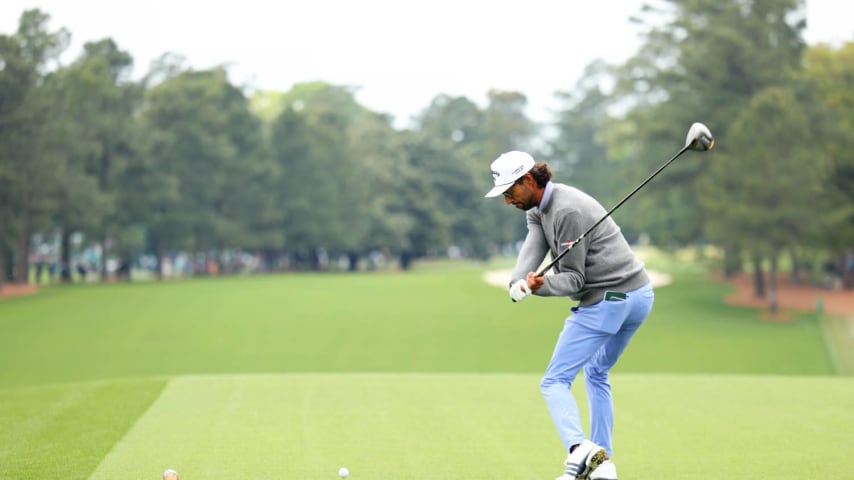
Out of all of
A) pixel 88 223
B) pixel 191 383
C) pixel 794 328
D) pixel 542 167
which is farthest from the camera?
pixel 88 223

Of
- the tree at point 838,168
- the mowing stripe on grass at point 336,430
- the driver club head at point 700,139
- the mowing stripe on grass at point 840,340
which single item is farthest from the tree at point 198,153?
the driver club head at point 700,139

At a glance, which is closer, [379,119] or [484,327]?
[484,327]

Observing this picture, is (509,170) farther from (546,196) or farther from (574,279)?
(574,279)

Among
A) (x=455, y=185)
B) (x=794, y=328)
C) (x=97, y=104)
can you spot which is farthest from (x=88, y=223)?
(x=455, y=185)

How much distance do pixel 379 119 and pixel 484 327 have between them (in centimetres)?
6222

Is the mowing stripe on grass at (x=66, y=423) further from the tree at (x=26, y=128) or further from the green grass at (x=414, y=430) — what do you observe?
the tree at (x=26, y=128)

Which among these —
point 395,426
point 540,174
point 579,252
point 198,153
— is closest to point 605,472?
point 579,252

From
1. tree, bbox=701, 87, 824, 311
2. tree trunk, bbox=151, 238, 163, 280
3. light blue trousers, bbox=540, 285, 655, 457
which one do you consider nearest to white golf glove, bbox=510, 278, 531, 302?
light blue trousers, bbox=540, 285, 655, 457

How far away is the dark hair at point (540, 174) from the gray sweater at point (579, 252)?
107 mm

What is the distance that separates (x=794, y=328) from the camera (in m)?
44.2

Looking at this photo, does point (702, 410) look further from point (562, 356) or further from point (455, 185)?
point (455, 185)

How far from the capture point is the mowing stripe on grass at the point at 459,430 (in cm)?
837

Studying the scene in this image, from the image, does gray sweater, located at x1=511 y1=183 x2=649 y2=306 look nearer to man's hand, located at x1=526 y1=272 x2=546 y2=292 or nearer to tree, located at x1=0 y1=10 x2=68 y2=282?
man's hand, located at x1=526 y1=272 x2=546 y2=292

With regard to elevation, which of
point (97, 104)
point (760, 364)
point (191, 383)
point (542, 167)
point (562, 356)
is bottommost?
point (760, 364)
